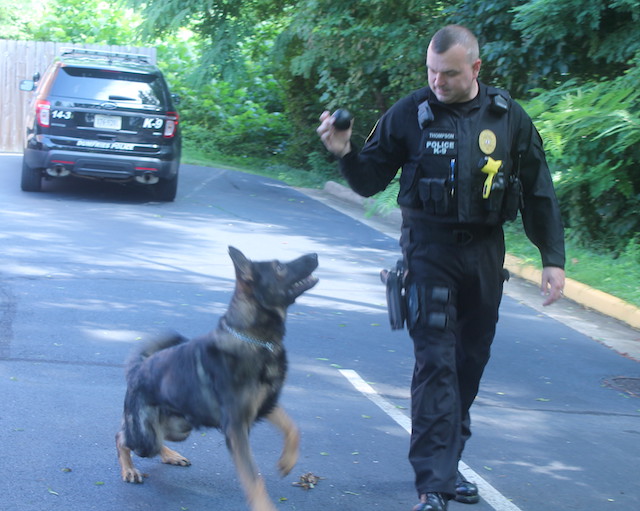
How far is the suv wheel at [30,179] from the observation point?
13055 mm

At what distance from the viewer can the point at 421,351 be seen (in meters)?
3.88

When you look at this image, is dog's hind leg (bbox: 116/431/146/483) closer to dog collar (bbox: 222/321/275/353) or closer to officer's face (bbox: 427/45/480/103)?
dog collar (bbox: 222/321/275/353)

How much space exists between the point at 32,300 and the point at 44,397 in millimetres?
2384

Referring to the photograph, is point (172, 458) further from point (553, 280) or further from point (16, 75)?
point (16, 75)

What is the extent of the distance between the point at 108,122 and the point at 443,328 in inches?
379

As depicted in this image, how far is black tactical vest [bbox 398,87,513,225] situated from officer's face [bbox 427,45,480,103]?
0.08 metres

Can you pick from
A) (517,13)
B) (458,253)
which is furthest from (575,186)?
(458,253)

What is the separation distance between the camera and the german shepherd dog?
12.2ft

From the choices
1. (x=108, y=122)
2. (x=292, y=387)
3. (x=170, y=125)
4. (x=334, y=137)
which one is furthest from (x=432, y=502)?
(x=170, y=125)

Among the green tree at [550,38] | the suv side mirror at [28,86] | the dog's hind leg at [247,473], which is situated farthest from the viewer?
the suv side mirror at [28,86]

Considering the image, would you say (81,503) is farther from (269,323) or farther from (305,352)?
(305,352)

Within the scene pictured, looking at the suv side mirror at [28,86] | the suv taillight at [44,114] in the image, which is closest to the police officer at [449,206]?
the suv taillight at [44,114]

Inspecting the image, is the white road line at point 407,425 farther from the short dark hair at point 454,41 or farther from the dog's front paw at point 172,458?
the short dark hair at point 454,41

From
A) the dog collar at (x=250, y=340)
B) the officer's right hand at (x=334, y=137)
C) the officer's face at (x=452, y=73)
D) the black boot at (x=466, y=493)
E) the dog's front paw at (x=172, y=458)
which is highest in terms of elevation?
the officer's face at (x=452, y=73)
